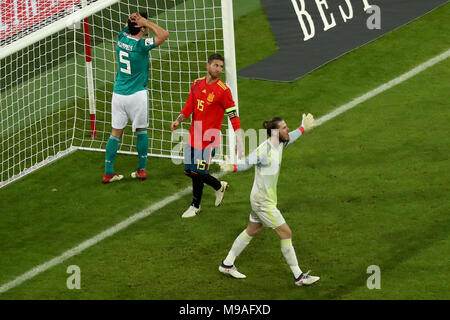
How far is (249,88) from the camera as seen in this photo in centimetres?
1592

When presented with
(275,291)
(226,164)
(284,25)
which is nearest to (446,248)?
(275,291)

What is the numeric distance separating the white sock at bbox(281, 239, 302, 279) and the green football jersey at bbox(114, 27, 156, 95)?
3616mm

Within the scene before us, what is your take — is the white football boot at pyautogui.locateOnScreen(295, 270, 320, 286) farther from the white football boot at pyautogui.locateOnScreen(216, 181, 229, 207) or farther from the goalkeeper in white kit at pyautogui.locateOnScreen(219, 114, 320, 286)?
the white football boot at pyautogui.locateOnScreen(216, 181, 229, 207)

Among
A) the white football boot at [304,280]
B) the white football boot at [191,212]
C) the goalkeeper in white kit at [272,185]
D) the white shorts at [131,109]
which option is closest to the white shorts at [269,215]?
the goalkeeper in white kit at [272,185]

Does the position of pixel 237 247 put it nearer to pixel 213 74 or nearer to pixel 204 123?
pixel 204 123

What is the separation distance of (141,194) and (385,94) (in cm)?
446

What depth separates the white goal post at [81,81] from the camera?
14.1 m

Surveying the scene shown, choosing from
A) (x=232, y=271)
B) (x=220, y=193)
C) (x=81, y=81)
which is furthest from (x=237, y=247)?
(x=81, y=81)

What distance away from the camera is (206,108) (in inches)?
484

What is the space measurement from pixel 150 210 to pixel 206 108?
1513mm

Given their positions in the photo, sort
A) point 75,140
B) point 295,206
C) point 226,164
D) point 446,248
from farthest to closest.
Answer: point 75,140 → point 295,206 → point 446,248 → point 226,164

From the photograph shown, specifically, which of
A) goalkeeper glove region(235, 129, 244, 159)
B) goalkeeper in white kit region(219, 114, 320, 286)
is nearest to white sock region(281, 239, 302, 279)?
goalkeeper in white kit region(219, 114, 320, 286)

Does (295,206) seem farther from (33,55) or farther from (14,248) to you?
(33,55)

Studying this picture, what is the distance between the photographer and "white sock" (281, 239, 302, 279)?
10614mm
